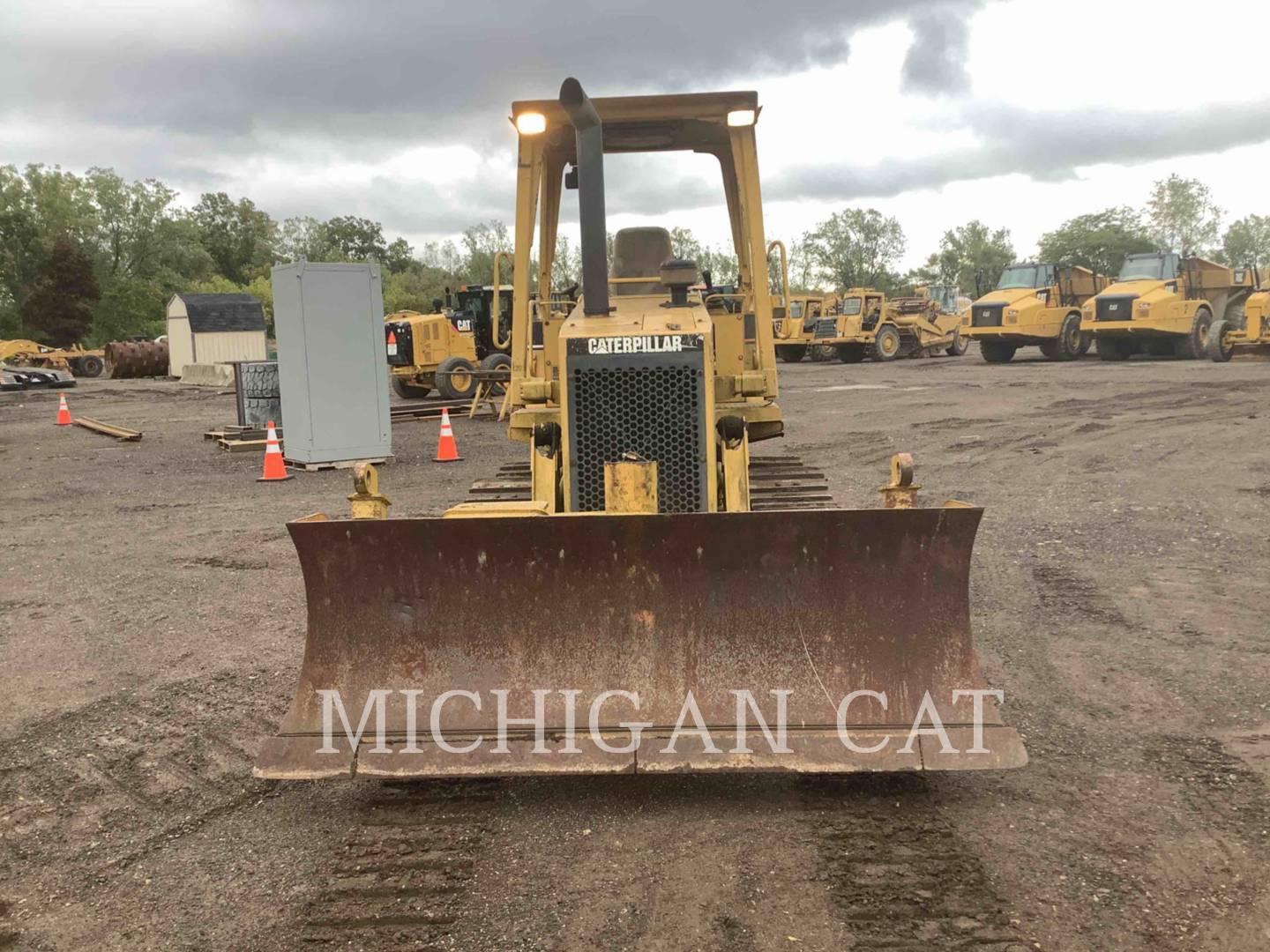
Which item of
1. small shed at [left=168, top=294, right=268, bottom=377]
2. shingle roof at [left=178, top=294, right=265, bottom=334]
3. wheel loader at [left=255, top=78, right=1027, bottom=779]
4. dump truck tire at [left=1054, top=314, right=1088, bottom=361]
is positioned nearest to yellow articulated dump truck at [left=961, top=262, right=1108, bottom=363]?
dump truck tire at [left=1054, top=314, right=1088, bottom=361]

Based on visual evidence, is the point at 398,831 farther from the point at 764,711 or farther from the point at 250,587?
the point at 250,587

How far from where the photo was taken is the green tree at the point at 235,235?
257 feet

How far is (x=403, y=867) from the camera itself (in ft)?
10.1

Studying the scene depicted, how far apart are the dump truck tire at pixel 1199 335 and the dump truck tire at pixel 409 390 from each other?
60.4 ft

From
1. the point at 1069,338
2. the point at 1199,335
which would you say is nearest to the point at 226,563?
the point at 1199,335

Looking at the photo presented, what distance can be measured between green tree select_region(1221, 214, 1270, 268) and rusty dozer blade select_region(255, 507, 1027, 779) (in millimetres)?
111922

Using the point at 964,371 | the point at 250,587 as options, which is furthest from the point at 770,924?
the point at 964,371

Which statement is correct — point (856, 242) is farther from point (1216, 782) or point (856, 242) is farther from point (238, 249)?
point (1216, 782)

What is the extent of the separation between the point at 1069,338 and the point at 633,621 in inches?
1074

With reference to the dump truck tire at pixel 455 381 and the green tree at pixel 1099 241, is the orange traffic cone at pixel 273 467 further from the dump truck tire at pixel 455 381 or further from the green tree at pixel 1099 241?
the green tree at pixel 1099 241

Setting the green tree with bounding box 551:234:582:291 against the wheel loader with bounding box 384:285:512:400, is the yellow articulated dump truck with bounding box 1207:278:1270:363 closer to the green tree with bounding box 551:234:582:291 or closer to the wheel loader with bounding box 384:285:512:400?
the wheel loader with bounding box 384:285:512:400

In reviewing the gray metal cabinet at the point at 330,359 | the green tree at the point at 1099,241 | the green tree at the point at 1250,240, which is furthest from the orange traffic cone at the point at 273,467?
the green tree at the point at 1250,240

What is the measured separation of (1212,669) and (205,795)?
13.6 feet

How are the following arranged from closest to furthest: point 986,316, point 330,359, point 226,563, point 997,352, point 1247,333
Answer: point 226,563 < point 330,359 < point 1247,333 < point 986,316 < point 997,352
